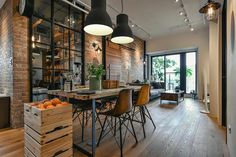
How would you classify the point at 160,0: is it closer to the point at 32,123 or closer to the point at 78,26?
the point at 78,26

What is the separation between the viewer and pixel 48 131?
167cm

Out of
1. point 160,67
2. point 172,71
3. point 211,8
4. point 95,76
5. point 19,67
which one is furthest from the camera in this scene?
point 160,67

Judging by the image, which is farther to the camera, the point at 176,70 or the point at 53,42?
the point at 176,70

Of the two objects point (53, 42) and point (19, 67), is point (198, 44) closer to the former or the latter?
point (53, 42)

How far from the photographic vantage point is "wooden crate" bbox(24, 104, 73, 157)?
164 cm

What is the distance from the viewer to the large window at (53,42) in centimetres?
356

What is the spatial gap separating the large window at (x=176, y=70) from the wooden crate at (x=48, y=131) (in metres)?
6.93

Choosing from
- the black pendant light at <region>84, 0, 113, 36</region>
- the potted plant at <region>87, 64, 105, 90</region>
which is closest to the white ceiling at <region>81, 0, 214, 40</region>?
the black pendant light at <region>84, 0, 113, 36</region>

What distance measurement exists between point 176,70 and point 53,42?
22.7 ft

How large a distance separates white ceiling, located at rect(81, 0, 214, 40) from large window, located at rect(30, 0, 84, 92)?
849 mm

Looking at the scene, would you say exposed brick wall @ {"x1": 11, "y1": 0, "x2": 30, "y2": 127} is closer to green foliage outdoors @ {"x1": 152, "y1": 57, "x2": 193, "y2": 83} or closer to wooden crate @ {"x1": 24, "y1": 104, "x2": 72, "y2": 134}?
wooden crate @ {"x1": 24, "y1": 104, "x2": 72, "y2": 134}

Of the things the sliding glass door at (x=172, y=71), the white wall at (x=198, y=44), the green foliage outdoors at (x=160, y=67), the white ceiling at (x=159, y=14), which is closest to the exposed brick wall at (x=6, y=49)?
the white ceiling at (x=159, y=14)

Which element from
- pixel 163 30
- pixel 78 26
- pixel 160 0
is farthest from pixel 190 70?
pixel 78 26

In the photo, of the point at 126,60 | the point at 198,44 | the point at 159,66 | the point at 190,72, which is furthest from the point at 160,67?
the point at 126,60
